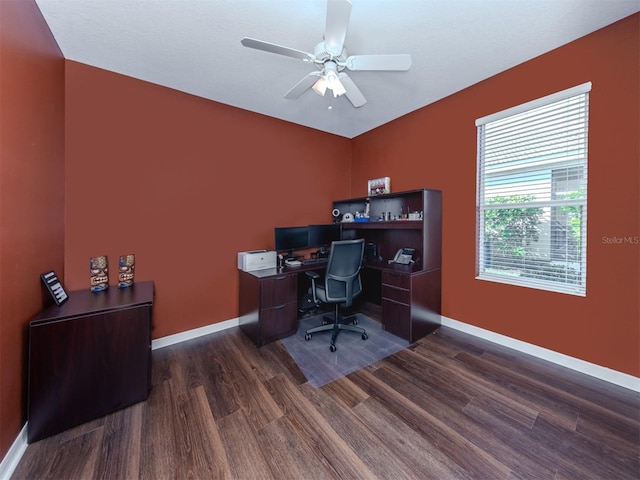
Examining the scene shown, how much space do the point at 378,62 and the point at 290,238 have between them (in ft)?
6.86

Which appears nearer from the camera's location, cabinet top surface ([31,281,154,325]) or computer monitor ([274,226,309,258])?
cabinet top surface ([31,281,154,325])

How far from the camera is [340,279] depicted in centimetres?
254

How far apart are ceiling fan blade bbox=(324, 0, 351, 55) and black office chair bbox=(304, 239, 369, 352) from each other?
61.0 inches

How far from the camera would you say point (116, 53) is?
2.10 m

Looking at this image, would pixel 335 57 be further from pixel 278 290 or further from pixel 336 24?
pixel 278 290

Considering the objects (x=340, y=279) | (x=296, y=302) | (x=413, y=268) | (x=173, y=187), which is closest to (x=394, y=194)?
(x=413, y=268)

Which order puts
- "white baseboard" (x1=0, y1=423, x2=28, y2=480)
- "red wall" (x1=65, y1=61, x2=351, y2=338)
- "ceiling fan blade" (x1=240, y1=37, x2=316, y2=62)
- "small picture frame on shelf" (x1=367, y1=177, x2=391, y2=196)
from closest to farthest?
"white baseboard" (x1=0, y1=423, x2=28, y2=480), "ceiling fan blade" (x1=240, y1=37, x2=316, y2=62), "red wall" (x1=65, y1=61, x2=351, y2=338), "small picture frame on shelf" (x1=367, y1=177, x2=391, y2=196)

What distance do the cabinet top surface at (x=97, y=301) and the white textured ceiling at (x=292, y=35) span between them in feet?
6.80

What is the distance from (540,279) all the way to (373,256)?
1921 millimetres

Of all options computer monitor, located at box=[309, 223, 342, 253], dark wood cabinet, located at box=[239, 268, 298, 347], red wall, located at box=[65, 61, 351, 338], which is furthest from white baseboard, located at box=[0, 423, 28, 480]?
computer monitor, located at box=[309, 223, 342, 253]

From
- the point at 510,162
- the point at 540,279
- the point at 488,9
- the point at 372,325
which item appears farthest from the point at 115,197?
the point at 540,279

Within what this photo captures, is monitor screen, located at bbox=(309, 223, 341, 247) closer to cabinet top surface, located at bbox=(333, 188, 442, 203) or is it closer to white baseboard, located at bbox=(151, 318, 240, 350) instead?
cabinet top surface, located at bbox=(333, 188, 442, 203)

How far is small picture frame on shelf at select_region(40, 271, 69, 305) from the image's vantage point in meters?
1.68

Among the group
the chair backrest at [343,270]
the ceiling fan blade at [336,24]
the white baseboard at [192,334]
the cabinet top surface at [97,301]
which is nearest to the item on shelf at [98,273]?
the cabinet top surface at [97,301]
